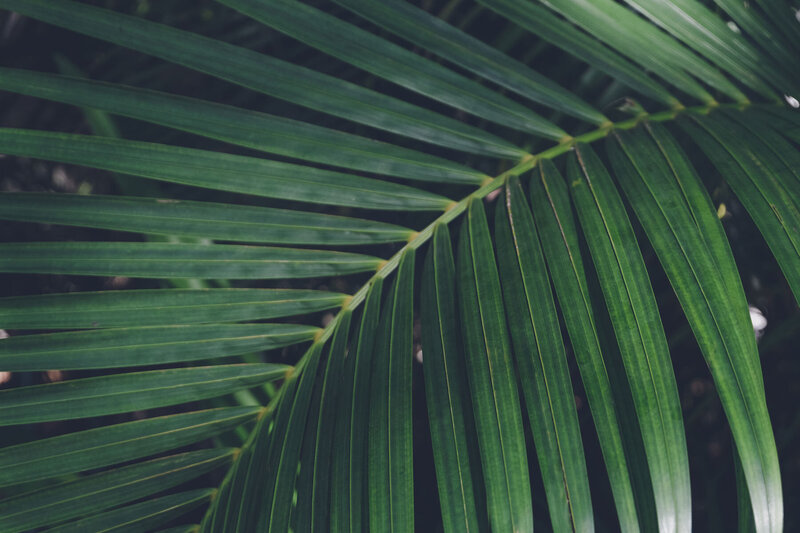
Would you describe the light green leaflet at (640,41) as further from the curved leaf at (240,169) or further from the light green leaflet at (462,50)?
the curved leaf at (240,169)

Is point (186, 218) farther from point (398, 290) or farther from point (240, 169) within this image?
point (398, 290)

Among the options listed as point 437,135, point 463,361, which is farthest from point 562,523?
point 437,135

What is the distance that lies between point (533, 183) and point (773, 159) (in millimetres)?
232

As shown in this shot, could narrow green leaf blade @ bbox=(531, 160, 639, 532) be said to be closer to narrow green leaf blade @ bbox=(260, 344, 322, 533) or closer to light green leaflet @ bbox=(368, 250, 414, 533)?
light green leaflet @ bbox=(368, 250, 414, 533)

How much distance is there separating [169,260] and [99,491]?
0.26 metres

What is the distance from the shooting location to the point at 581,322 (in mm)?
481

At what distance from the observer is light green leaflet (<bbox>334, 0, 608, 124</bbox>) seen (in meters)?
0.57

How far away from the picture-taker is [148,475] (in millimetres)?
576

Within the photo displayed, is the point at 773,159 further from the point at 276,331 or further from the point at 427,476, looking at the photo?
the point at 427,476

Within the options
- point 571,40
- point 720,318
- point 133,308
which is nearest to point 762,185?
point 720,318

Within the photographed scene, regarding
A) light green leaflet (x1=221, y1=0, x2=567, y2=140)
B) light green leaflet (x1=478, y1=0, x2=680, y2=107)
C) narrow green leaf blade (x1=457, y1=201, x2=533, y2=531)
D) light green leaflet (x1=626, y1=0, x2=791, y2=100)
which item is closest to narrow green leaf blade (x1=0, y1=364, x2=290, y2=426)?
narrow green leaf blade (x1=457, y1=201, x2=533, y2=531)

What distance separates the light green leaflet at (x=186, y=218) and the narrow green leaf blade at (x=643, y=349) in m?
0.25

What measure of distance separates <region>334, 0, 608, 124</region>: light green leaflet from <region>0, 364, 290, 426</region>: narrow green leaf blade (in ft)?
1.33

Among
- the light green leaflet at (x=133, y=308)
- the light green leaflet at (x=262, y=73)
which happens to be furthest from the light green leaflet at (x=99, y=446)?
the light green leaflet at (x=262, y=73)
